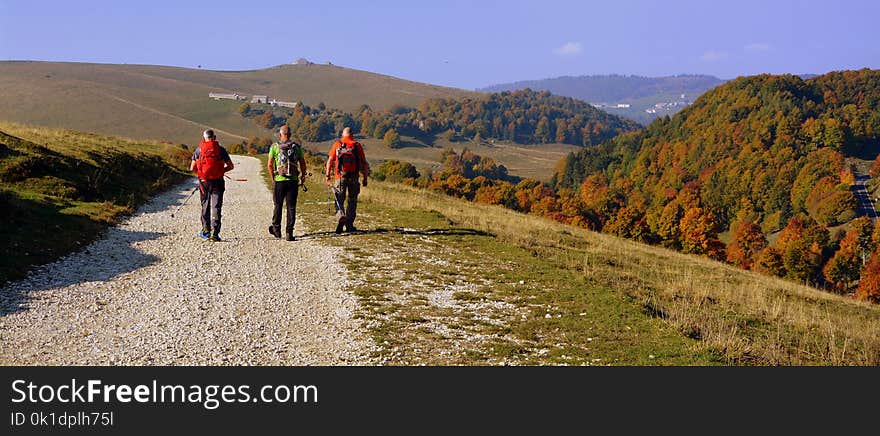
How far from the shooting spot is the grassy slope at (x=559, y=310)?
7.92 meters

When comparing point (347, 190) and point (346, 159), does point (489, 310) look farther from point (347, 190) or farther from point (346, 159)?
point (347, 190)

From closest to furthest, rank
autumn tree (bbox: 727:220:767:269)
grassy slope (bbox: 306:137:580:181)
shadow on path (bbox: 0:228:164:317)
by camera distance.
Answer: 1. shadow on path (bbox: 0:228:164:317)
2. autumn tree (bbox: 727:220:767:269)
3. grassy slope (bbox: 306:137:580:181)

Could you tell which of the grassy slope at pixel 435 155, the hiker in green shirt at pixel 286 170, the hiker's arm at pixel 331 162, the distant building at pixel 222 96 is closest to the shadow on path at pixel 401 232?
the hiker in green shirt at pixel 286 170

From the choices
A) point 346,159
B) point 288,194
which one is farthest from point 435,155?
point 288,194

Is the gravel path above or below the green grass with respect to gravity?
below

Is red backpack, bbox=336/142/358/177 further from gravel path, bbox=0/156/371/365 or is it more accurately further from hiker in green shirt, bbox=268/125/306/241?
gravel path, bbox=0/156/371/365

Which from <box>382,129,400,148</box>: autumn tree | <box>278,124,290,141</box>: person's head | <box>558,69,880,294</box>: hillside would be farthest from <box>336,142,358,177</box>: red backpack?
<box>382,129,400,148</box>: autumn tree

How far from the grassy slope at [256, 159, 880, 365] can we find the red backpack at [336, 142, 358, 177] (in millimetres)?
1533

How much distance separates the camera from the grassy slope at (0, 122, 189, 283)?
38.9 ft

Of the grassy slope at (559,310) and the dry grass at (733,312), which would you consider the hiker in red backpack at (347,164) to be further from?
the dry grass at (733,312)

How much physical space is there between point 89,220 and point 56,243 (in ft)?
9.64

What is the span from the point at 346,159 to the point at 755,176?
135 meters

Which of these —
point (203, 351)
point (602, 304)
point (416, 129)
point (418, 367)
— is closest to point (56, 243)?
point (203, 351)

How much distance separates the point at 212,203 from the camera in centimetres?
1459
